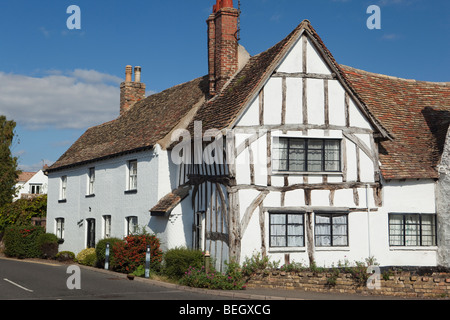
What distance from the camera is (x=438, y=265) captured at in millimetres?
19406

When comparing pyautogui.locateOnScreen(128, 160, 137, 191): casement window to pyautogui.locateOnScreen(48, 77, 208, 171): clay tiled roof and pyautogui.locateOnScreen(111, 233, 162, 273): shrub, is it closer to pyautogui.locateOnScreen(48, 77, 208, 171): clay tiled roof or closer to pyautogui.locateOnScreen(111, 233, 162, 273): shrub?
pyautogui.locateOnScreen(48, 77, 208, 171): clay tiled roof

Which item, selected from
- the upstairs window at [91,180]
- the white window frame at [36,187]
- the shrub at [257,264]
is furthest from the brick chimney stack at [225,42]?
the white window frame at [36,187]

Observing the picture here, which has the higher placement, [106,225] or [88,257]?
[106,225]

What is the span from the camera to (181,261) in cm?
1884

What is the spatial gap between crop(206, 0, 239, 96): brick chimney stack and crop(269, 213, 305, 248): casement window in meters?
6.69

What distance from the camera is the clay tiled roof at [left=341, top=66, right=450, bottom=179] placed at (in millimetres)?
19641

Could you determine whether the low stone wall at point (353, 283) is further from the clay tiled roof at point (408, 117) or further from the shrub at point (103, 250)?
the shrub at point (103, 250)

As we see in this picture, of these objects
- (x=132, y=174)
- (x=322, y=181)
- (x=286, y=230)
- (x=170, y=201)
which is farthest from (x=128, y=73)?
(x=286, y=230)

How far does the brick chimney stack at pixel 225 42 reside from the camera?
71.6 feet

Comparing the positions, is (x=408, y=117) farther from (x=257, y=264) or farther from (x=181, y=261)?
(x=181, y=261)

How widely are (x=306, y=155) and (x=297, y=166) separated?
1.68 ft

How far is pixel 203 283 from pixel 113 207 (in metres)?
10.8
